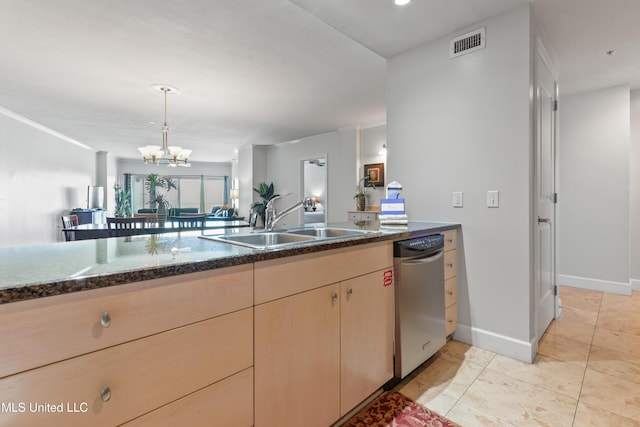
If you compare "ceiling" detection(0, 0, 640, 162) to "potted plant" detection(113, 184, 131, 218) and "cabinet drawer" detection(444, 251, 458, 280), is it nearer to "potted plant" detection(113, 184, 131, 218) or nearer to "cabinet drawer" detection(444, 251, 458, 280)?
"cabinet drawer" detection(444, 251, 458, 280)

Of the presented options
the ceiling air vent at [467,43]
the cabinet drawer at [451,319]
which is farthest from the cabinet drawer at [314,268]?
the ceiling air vent at [467,43]

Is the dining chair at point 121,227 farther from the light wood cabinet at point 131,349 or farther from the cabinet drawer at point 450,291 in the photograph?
the cabinet drawer at point 450,291

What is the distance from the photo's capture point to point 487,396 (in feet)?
5.59

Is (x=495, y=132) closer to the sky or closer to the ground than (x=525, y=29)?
closer to the ground

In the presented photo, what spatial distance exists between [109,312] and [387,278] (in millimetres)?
1290

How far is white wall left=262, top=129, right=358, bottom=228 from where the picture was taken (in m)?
5.84

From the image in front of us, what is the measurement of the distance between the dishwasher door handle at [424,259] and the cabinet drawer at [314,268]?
127 mm

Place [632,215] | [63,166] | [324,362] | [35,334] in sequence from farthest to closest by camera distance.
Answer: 1. [63,166]
2. [632,215]
3. [324,362]
4. [35,334]

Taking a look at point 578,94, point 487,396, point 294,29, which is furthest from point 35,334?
point 578,94

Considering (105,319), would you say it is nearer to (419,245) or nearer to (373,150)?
(419,245)

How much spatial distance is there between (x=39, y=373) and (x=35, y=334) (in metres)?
0.09

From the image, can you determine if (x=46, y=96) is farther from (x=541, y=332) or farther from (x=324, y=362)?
(x=541, y=332)

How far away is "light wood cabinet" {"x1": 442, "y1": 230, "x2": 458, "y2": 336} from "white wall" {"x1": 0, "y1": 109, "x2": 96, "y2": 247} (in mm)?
5963

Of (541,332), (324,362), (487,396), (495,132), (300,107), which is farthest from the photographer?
(300,107)
